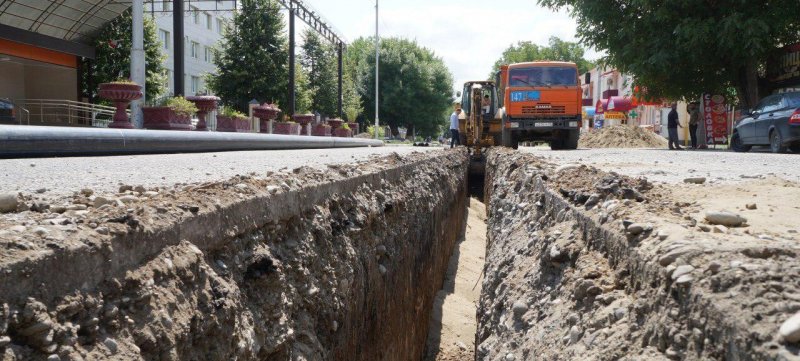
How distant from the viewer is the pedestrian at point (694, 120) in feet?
76.4

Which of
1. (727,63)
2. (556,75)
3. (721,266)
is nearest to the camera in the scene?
(721,266)

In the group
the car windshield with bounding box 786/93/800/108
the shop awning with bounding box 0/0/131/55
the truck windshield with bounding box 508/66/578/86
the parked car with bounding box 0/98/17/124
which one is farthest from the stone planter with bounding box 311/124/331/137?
the car windshield with bounding box 786/93/800/108

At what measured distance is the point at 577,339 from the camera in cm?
234

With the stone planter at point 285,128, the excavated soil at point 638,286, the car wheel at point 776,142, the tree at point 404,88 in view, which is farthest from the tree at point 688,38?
the tree at point 404,88

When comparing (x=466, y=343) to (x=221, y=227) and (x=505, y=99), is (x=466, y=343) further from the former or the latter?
(x=505, y=99)

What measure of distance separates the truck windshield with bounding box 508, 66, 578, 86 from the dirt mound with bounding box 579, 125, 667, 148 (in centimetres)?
1102

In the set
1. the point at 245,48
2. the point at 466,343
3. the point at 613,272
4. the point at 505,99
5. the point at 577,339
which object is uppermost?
the point at 245,48

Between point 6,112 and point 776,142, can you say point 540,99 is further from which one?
point 6,112

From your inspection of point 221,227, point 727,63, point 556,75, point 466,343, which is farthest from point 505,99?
point 221,227

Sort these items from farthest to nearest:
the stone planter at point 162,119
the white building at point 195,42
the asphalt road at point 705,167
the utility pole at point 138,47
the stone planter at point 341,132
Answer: the white building at point 195,42, the stone planter at point 341,132, the utility pole at point 138,47, the stone planter at point 162,119, the asphalt road at point 705,167

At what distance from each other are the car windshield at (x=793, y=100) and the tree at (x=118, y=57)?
2319 cm

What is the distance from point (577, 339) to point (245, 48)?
35949 millimetres

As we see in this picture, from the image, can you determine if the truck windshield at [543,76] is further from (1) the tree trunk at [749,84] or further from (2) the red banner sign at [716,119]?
(1) the tree trunk at [749,84]

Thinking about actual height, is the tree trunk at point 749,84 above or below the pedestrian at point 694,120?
above
